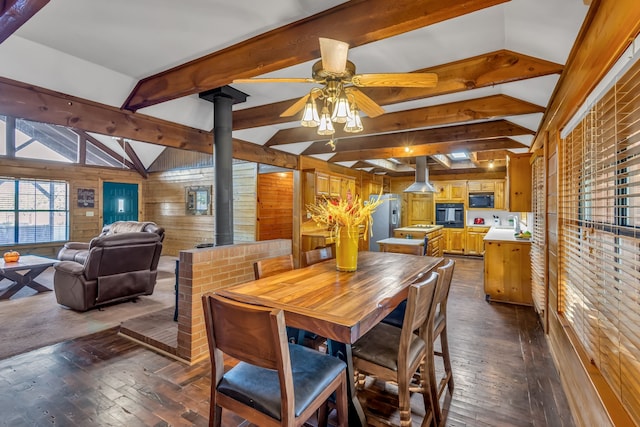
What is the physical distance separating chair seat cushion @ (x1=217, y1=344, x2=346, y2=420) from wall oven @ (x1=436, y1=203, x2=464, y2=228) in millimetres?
7690

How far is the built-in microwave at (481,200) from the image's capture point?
8.02m

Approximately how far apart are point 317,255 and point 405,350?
1430mm

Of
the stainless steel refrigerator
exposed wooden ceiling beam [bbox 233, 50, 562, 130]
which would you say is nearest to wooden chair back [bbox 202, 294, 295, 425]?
exposed wooden ceiling beam [bbox 233, 50, 562, 130]

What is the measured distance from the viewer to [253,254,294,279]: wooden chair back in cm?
219

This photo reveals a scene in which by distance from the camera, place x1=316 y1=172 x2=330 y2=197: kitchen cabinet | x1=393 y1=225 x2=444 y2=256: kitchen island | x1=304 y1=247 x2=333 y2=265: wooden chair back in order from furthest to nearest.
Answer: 1. x1=393 y1=225 x2=444 y2=256: kitchen island
2. x1=316 y1=172 x2=330 y2=197: kitchen cabinet
3. x1=304 y1=247 x2=333 y2=265: wooden chair back

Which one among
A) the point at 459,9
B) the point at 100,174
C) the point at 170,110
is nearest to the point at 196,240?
the point at 100,174

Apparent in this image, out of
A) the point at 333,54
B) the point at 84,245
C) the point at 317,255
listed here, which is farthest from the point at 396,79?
the point at 84,245

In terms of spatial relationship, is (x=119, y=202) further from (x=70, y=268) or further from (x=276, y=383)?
(x=276, y=383)

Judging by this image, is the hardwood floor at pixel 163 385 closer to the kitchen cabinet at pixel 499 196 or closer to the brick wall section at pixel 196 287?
the brick wall section at pixel 196 287

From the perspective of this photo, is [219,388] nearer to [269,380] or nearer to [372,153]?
[269,380]

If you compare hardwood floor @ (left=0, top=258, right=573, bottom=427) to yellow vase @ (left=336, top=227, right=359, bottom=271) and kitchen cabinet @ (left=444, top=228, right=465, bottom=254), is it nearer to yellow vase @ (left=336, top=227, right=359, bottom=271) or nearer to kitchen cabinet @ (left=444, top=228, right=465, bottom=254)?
yellow vase @ (left=336, top=227, right=359, bottom=271)

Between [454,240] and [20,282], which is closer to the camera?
[20,282]

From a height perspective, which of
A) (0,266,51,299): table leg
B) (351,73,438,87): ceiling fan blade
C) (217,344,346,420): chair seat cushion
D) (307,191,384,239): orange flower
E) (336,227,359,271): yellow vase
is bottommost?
(0,266,51,299): table leg

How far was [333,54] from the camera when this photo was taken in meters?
1.62
